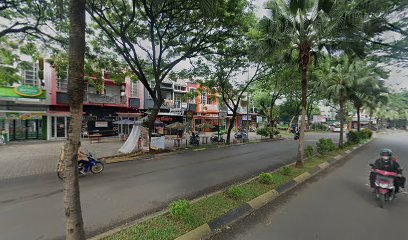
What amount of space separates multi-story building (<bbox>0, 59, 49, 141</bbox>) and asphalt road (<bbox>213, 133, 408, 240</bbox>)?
21.4 meters

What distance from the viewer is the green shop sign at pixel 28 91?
18391 millimetres

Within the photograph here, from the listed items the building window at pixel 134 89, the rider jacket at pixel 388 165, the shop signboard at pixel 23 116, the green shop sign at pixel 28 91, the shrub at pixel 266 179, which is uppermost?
the building window at pixel 134 89

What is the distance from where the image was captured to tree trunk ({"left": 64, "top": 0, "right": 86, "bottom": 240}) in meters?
3.02

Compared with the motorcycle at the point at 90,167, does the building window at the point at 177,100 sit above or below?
above

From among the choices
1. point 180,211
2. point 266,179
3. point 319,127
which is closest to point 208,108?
point 266,179

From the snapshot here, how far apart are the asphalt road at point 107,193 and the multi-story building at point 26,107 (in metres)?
14.0

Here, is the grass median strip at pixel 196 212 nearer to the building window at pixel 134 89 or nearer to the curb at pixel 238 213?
the curb at pixel 238 213

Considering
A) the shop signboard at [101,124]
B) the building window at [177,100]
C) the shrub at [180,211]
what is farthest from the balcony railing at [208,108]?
the shrub at [180,211]

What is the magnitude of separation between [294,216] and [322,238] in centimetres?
98

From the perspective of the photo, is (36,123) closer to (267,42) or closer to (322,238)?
(267,42)

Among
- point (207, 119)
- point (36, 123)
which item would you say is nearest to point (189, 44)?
point (36, 123)

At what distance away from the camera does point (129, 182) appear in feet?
25.9

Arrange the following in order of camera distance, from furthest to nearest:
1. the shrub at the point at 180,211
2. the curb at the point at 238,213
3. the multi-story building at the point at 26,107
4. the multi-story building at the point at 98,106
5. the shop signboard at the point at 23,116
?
the multi-story building at the point at 98,106 < the shop signboard at the point at 23,116 < the multi-story building at the point at 26,107 < the shrub at the point at 180,211 < the curb at the point at 238,213

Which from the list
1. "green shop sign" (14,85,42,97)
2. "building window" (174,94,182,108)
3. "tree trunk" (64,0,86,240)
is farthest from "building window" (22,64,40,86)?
"tree trunk" (64,0,86,240)
